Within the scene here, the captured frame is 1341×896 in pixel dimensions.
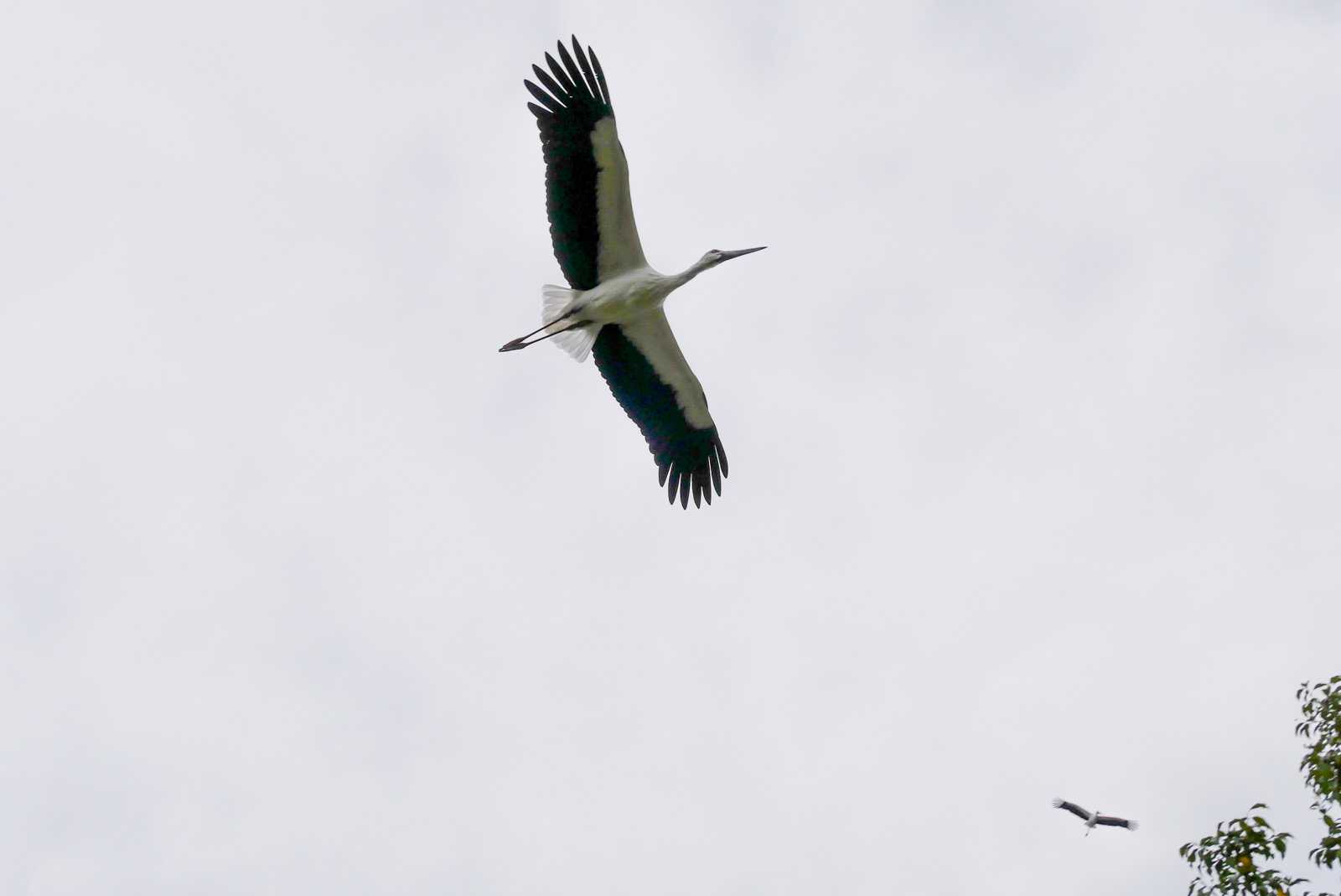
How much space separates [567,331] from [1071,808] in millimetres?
5482

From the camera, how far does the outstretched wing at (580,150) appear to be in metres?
11.9

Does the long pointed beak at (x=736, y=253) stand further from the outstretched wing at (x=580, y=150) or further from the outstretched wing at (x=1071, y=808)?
the outstretched wing at (x=1071, y=808)

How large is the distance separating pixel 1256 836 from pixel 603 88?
7250 millimetres

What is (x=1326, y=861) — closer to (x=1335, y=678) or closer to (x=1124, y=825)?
(x=1335, y=678)

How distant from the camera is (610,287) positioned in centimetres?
1250

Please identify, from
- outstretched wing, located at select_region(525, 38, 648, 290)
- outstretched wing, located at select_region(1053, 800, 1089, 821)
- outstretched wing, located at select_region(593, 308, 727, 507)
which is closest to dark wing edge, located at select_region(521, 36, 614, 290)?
outstretched wing, located at select_region(525, 38, 648, 290)

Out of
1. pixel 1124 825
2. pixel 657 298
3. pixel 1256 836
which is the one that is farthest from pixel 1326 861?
pixel 657 298

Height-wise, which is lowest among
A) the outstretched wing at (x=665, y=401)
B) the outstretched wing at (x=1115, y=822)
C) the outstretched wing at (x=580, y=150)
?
the outstretched wing at (x=1115, y=822)

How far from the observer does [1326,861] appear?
7.14m

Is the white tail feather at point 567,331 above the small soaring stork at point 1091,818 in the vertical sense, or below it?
above

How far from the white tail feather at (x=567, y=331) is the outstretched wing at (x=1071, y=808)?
527 centimetres

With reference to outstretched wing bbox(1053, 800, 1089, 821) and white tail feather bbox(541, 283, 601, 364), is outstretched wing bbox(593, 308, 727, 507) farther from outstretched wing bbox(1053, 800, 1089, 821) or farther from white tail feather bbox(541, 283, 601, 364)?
outstretched wing bbox(1053, 800, 1089, 821)

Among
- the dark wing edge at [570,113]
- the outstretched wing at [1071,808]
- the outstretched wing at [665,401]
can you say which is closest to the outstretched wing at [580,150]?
the dark wing edge at [570,113]

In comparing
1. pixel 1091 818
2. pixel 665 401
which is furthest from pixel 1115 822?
pixel 665 401
